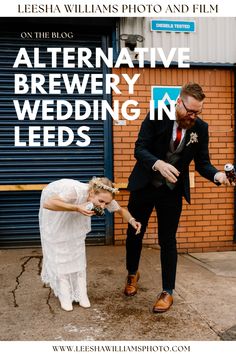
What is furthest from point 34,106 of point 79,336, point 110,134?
point 79,336

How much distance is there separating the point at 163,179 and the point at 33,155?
2440 mm

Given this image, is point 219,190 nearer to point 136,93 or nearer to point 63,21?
point 136,93

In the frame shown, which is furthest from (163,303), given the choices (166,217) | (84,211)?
(84,211)

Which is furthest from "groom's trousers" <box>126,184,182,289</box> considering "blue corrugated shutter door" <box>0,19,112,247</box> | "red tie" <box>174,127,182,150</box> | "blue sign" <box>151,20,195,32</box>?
"blue sign" <box>151,20,195,32</box>

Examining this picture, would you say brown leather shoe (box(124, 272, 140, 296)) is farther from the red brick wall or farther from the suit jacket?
the red brick wall

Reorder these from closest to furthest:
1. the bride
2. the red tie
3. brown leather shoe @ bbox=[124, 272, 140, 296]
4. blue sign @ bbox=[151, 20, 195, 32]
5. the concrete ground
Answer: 1. the concrete ground
2. the bride
3. the red tie
4. brown leather shoe @ bbox=[124, 272, 140, 296]
5. blue sign @ bbox=[151, 20, 195, 32]

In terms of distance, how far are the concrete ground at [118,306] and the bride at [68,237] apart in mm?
171

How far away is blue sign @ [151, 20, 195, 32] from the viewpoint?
5.38 metres

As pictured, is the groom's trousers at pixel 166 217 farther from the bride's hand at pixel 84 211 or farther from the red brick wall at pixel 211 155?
the red brick wall at pixel 211 155

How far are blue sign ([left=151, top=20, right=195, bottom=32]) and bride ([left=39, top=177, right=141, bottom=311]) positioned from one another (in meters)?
2.82

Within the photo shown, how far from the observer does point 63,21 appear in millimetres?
5227

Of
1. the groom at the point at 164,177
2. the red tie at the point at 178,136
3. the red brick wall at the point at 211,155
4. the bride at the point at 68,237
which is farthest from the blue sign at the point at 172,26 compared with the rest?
the bride at the point at 68,237

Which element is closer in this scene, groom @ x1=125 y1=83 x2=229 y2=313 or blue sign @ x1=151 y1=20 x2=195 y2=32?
groom @ x1=125 y1=83 x2=229 y2=313
